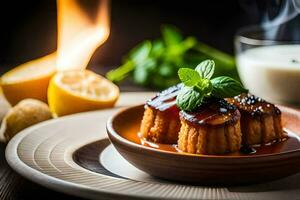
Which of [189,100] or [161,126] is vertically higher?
[189,100]

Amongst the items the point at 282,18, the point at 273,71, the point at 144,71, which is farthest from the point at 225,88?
the point at 144,71

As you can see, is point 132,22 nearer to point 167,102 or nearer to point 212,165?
point 167,102

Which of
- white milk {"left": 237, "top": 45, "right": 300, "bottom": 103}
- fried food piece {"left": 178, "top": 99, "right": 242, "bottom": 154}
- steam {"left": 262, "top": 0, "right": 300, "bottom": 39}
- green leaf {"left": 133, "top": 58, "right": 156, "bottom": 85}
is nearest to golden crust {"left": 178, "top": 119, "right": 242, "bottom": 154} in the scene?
fried food piece {"left": 178, "top": 99, "right": 242, "bottom": 154}

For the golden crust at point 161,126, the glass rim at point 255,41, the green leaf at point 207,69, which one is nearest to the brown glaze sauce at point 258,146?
the golden crust at point 161,126

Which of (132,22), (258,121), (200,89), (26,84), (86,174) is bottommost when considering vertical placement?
(132,22)

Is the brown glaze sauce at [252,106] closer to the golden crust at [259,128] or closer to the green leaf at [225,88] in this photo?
the golden crust at [259,128]

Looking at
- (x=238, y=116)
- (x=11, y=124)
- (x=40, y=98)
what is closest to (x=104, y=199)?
(x=238, y=116)

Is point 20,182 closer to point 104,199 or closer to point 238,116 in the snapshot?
point 104,199
